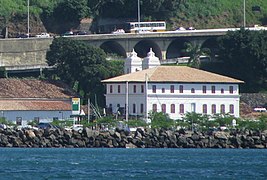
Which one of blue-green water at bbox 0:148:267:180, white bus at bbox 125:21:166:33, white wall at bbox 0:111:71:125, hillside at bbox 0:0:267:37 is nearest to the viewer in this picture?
blue-green water at bbox 0:148:267:180

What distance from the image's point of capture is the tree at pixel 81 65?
15300 cm

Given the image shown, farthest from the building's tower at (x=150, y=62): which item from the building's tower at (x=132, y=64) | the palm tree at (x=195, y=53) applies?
the palm tree at (x=195, y=53)

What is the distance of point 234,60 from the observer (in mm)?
160000

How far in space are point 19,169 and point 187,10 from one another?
86572 millimetres

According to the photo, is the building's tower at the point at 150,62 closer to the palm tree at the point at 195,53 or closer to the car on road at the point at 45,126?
the palm tree at the point at 195,53

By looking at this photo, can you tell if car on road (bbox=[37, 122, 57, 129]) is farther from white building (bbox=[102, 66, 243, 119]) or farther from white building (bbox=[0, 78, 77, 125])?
white building (bbox=[102, 66, 243, 119])

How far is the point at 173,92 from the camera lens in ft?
485

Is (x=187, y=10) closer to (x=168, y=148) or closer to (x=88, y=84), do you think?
(x=88, y=84)

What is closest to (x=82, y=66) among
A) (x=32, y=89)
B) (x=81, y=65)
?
(x=81, y=65)

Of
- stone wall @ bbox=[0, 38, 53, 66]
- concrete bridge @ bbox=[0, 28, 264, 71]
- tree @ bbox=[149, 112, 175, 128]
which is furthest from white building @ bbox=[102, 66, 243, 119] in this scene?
stone wall @ bbox=[0, 38, 53, 66]

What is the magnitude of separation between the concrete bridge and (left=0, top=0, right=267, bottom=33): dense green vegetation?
425cm

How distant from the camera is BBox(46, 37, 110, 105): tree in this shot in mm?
153000

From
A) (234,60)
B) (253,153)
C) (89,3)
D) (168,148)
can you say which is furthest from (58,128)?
(89,3)

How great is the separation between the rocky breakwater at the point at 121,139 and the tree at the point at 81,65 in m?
30.2
